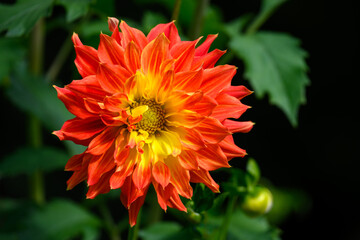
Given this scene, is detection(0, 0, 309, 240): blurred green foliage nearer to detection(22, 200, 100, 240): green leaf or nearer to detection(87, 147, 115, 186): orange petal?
detection(22, 200, 100, 240): green leaf

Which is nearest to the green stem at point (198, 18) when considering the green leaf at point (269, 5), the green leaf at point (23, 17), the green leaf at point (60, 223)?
the green leaf at point (269, 5)

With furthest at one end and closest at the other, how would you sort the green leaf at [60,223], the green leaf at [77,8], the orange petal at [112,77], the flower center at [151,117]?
the green leaf at [60,223] → the green leaf at [77,8] → the flower center at [151,117] → the orange petal at [112,77]

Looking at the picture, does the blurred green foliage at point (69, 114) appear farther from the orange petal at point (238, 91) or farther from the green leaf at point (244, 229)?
the orange petal at point (238, 91)

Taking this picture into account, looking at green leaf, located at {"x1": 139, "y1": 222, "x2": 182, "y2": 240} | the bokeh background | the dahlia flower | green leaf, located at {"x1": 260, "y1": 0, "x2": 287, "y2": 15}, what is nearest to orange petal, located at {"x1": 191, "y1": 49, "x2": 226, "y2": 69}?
the dahlia flower

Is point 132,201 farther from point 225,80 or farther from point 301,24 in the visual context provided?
point 301,24

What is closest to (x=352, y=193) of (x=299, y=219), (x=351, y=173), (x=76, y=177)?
(x=351, y=173)

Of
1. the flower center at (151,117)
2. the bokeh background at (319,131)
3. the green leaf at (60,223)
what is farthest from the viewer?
the bokeh background at (319,131)
